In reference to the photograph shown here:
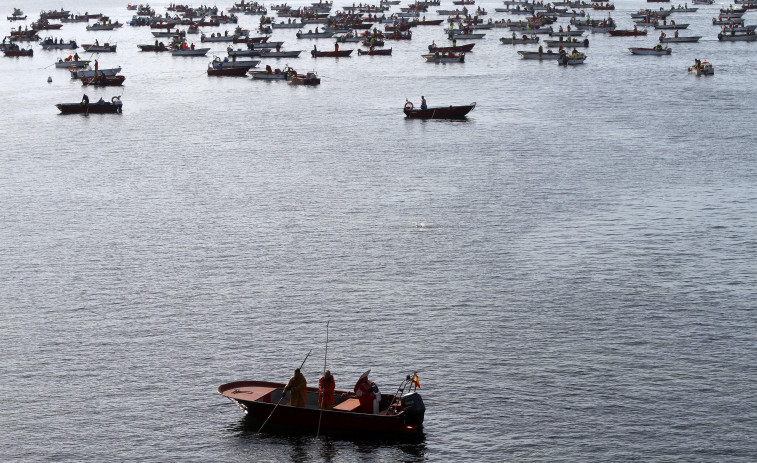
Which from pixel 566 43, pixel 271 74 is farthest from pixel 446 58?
pixel 271 74

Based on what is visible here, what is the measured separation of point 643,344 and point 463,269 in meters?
15.3

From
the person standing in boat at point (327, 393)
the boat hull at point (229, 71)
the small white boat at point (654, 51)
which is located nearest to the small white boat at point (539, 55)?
the small white boat at point (654, 51)

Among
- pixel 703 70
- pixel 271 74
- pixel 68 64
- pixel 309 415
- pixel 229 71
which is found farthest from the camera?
pixel 68 64

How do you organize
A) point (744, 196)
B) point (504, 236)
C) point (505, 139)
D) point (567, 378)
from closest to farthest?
point (567, 378)
point (504, 236)
point (744, 196)
point (505, 139)

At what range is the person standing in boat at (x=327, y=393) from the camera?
45.5 meters

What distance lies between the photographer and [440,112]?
12538cm

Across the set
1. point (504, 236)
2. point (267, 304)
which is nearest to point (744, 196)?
point (504, 236)

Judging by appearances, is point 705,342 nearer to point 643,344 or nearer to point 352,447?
point 643,344

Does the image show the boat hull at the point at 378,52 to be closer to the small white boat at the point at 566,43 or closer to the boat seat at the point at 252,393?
the small white boat at the point at 566,43

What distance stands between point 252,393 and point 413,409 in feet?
24.7

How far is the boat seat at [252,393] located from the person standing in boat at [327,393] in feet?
8.59

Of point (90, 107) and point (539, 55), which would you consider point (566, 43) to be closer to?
point (539, 55)

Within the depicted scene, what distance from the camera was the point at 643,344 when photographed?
181ft

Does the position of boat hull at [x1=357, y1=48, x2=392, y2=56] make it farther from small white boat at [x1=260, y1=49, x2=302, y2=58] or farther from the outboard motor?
the outboard motor
